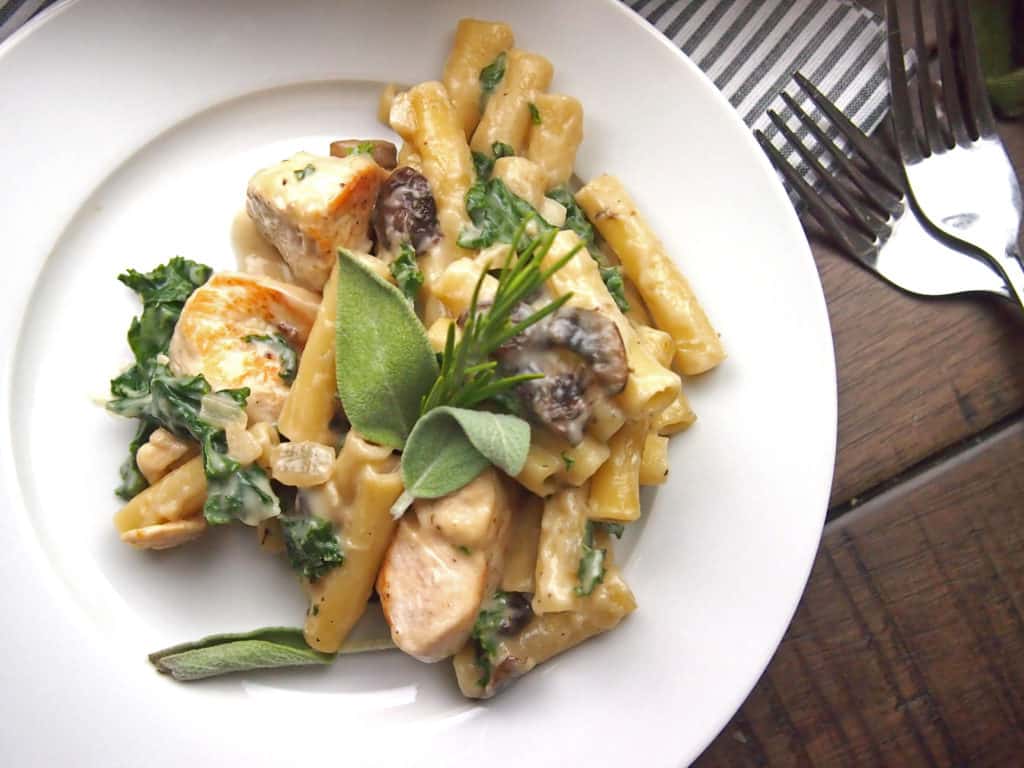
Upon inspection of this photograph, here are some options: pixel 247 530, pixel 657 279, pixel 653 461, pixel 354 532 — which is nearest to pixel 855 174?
pixel 657 279

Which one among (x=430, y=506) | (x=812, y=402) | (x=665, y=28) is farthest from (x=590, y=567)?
(x=665, y=28)

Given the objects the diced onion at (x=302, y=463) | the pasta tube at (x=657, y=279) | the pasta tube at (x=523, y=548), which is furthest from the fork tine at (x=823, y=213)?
the diced onion at (x=302, y=463)

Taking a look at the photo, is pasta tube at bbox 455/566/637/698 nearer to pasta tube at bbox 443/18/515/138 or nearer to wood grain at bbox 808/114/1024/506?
wood grain at bbox 808/114/1024/506

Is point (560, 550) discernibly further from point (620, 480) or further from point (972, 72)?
point (972, 72)

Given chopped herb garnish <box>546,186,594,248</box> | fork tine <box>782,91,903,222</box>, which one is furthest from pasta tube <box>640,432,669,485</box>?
fork tine <box>782,91,903,222</box>

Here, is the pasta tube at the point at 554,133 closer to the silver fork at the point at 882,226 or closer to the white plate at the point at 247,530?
the white plate at the point at 247,530

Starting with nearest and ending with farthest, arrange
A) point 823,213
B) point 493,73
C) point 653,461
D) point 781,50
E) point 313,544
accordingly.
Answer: point 313,544, point 653,461, point 493,73, point 823,213, point 781,50
